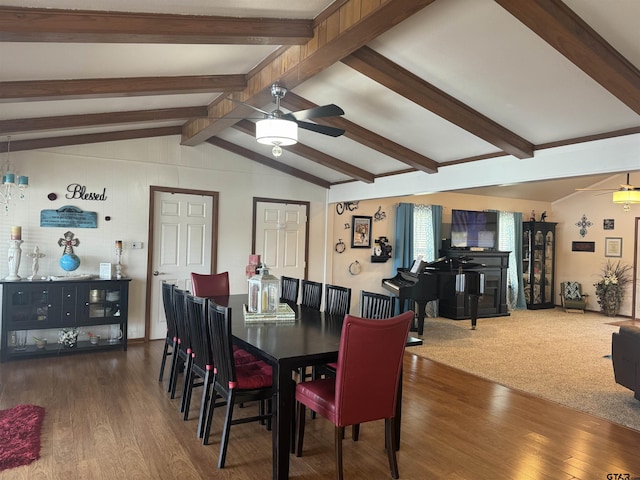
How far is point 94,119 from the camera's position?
15.1 ft

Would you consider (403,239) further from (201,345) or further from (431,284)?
(201,345)

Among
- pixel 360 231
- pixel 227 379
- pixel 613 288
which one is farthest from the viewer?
pixel 613 288

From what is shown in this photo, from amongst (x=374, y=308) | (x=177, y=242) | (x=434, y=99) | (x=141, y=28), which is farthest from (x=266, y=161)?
(x=141, y=28)

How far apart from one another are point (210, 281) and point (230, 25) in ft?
9.79

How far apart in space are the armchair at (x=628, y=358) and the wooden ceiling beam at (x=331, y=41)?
353 cm

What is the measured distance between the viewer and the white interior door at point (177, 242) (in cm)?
601

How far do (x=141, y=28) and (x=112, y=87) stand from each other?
1.16 meters

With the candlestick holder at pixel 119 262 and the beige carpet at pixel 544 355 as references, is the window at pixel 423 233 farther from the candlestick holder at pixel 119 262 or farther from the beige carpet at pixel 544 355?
the candlestick holder at pixel 119 262

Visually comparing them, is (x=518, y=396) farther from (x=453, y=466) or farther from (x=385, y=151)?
(x=385, y=151)

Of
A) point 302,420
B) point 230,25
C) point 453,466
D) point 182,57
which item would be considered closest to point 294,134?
point 230,25

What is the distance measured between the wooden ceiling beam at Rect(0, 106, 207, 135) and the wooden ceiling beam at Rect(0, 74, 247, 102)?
107 centimetres

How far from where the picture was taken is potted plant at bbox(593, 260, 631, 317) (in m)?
8.82

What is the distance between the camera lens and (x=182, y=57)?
3318 millimetres

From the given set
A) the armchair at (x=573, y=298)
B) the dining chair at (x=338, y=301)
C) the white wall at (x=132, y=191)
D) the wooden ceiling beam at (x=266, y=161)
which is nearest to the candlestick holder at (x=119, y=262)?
the white wall at (x=132, y=191)
